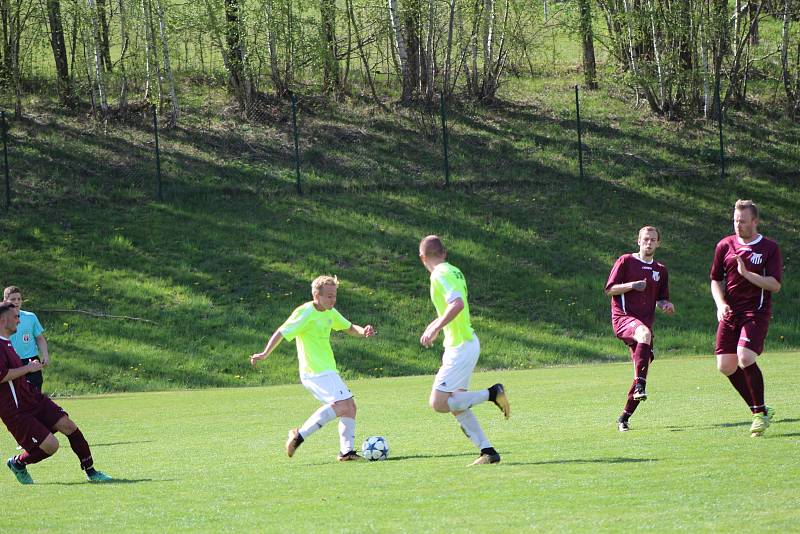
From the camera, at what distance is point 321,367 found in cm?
959

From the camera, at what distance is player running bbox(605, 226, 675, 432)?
415 inches

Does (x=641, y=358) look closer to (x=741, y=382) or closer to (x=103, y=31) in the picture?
(x=741, y=382)

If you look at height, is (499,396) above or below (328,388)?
above

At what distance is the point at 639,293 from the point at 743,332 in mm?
1456

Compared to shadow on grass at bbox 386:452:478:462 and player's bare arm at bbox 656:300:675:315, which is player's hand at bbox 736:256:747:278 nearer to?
player's bare arm at bbox 656:300:675:315

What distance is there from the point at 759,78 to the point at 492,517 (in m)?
35.8

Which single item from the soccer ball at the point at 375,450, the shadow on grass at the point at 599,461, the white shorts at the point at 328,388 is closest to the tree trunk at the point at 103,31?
the white shorts at the point at 328,388

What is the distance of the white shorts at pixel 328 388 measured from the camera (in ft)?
31.1

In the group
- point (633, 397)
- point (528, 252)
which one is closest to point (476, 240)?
point (528, 252)

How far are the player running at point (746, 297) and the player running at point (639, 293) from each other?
85cm

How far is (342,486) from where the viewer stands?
25.3 feet

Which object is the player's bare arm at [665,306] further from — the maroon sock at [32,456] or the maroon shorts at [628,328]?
the maroon sock at [32,456]

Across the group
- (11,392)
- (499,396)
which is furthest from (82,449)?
(499,396)

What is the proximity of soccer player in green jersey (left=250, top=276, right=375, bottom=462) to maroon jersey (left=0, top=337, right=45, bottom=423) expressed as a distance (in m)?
1.99
